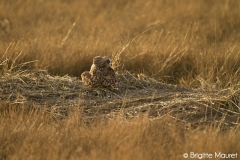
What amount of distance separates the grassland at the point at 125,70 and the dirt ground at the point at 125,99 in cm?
2

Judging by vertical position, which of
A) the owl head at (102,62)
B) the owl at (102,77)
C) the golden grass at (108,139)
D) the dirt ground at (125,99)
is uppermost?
the owl head at (102,62)

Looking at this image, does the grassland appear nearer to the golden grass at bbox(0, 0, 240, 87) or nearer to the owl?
the golden grass at bbox(0, 0, 240, 87)

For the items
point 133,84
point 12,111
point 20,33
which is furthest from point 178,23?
point 12,111

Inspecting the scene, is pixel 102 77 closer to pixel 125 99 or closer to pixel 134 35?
pixel 125 99

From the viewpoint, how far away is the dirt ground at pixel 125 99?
562cm

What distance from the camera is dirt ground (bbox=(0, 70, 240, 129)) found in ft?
18.4

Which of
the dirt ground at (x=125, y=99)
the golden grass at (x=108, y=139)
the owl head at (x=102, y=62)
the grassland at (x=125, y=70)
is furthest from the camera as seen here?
the owl head at (x=102, y=62)

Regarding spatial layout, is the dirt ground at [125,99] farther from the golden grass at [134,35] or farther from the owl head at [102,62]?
the golden grass at [134,35]

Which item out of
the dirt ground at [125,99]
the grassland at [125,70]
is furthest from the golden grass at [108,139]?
the dirt ground at [125,99]

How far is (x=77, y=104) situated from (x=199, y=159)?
1.78 meters

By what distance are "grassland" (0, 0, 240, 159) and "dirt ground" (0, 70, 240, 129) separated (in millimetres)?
17

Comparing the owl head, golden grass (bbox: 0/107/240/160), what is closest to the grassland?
golden grass (bbox: 0/107/240/160)

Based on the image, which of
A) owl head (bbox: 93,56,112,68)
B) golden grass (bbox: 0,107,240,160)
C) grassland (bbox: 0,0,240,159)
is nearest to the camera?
golden grass (bbox: 0,107,240,160)

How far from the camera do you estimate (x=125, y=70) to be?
709 cm
